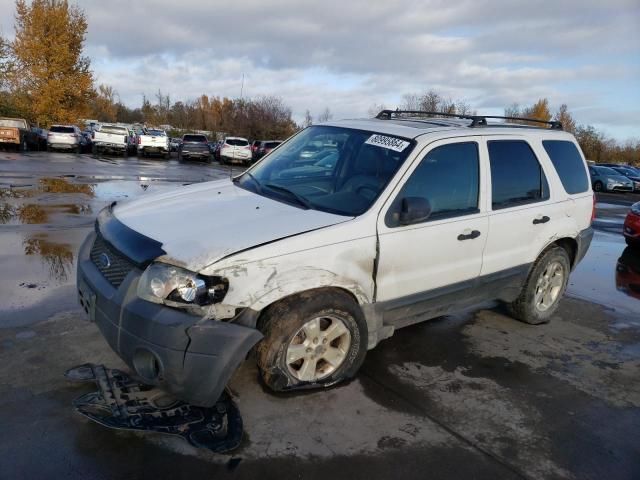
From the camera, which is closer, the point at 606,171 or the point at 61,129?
the point at 606,171

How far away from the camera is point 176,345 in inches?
109

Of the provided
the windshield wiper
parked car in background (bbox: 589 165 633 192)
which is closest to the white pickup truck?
parked car in background (bbox: 589 165 633 192)

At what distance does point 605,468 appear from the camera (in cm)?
292

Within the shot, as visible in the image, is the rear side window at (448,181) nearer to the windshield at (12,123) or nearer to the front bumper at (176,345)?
the front bumper at (176,345)

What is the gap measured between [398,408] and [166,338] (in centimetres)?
161

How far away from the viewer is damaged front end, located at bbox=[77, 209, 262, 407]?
109 inches

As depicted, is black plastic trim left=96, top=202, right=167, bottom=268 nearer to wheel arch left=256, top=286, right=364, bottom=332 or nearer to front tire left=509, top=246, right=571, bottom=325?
wheel arch left=256, top=286, right=364, bottom=332

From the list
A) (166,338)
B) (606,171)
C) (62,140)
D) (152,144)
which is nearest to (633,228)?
(166,338)

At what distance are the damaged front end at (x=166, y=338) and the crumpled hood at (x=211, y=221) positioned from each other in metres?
0.16

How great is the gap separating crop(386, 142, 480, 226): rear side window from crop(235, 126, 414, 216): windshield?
179 millimetres

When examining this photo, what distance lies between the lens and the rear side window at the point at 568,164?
16.3 feet

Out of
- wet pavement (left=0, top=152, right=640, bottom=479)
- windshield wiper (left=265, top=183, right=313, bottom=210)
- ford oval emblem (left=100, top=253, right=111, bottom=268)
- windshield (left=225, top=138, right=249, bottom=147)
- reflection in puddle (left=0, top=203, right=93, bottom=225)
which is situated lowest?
reflection in puddle (left=0, top=203, right=93, bottom=225)

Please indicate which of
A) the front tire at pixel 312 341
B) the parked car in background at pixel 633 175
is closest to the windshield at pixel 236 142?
the parked car in background at pixel 633 175

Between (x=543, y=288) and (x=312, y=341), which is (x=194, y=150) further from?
(x=312, y=341)
